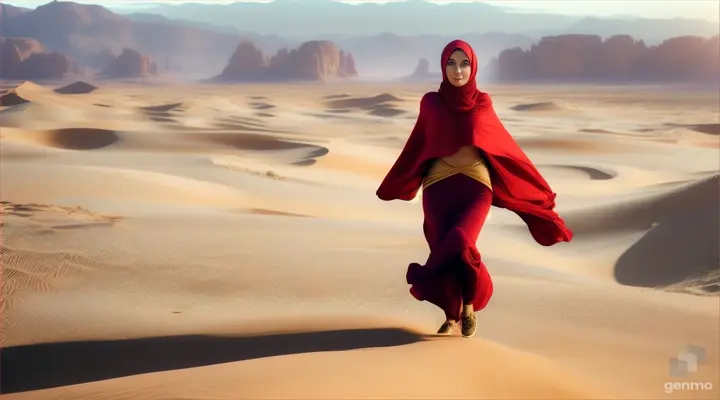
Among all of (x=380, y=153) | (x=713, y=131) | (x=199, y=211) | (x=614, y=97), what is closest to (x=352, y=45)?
(x=614, y=97)

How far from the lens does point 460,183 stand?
519 cm

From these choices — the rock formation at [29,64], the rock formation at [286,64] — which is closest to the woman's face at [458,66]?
the rock formation at [29,64]

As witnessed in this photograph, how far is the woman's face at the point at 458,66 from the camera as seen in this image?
4.94 meters

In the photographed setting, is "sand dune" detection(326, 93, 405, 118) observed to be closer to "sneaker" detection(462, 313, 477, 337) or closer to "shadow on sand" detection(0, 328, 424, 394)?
"shadow on sand" detection(0, 328, 424, 394)

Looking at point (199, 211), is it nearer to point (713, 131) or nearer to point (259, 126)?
point (259, 126)

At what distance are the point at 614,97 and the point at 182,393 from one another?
267 ft

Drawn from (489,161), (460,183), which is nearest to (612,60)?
(489,161)

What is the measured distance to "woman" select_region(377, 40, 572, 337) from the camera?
4.86 meters

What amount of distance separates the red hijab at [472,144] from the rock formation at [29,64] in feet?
299

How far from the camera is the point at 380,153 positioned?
2488cm

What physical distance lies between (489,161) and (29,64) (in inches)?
Result: 3793

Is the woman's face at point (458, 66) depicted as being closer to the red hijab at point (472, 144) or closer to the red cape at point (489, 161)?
the red hijab at point (472, 144)
